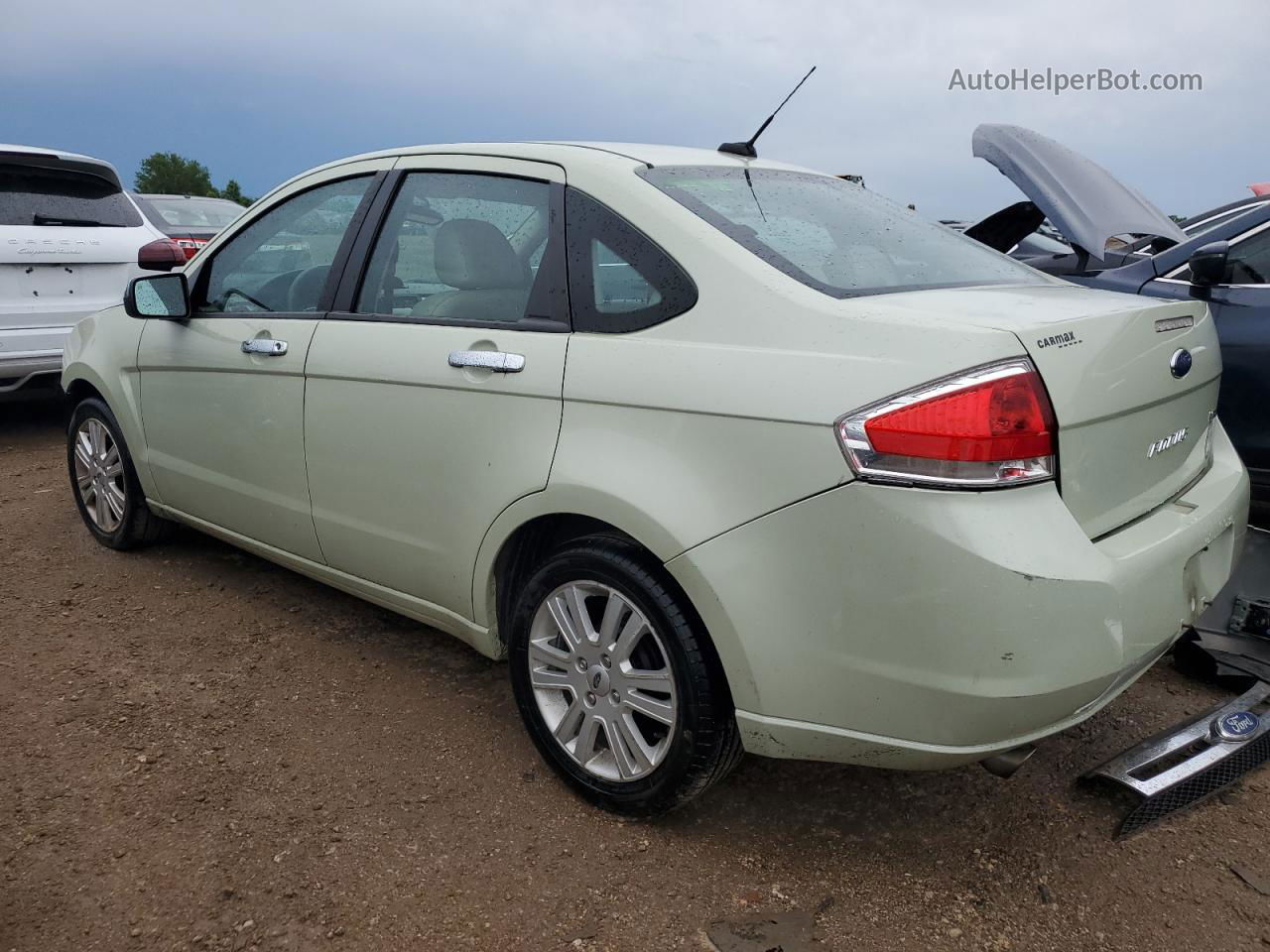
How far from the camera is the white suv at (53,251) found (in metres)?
6.06

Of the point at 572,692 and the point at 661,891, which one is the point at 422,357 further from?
the point at 661,891

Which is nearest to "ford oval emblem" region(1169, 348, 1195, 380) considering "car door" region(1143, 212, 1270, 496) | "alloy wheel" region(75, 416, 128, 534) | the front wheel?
the front wheel

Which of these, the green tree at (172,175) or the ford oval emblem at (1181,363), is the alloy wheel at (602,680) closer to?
the ford oval emblem at (1181,363)

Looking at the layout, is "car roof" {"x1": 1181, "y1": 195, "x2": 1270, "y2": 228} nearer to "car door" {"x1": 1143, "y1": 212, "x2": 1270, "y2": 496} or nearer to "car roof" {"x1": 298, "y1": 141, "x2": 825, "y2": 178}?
"car door" {"x1": 1143, "y1": 212, "x2": 1270, "y2": 496}

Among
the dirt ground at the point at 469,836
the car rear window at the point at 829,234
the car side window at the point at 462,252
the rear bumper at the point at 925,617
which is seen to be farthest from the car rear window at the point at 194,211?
the rear bumper at the point at 925,617

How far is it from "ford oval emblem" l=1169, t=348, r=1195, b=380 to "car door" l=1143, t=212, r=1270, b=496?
191cm

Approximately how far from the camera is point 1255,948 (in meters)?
2.16

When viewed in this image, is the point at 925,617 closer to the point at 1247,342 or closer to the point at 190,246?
the point at 1247,342

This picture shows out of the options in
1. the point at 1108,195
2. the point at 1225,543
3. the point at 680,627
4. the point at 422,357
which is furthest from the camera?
the point at 1108,195

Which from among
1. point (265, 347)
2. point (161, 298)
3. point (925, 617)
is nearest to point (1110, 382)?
point (925, 617)

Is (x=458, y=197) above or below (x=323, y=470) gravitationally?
above

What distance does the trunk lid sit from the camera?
2078mm

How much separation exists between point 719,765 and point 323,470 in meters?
1.53

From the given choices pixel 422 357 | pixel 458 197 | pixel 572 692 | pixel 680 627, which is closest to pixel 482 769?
pixel 572 692
